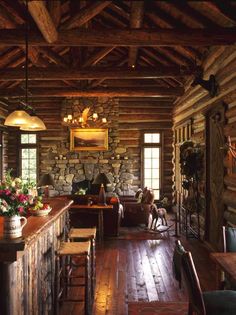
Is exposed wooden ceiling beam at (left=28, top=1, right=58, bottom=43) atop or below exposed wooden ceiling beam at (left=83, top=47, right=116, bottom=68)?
below

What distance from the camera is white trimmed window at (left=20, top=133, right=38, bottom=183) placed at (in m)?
13.2

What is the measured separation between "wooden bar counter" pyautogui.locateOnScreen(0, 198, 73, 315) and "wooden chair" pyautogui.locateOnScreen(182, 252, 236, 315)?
125 centimetres

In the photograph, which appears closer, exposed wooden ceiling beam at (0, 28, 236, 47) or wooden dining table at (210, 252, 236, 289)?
wooden dining table at (210, 252, 236, 289)

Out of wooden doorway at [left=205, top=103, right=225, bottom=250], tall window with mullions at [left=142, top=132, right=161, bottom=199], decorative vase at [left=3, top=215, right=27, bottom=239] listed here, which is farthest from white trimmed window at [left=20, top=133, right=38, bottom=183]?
decorative vase at [left=3, top=215, right=27, bottom=239]

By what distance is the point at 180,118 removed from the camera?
11.2 meters

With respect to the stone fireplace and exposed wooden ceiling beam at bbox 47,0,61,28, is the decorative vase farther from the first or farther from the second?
the stone fireplace

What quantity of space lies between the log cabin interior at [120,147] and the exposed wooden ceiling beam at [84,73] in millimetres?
27

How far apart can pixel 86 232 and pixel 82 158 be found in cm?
790

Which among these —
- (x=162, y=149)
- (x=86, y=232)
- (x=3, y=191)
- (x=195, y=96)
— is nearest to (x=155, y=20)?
(x=195, y=96)

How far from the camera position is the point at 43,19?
4707mm

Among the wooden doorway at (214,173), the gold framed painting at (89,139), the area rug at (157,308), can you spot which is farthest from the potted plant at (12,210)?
the gold framed painting at (89,139)

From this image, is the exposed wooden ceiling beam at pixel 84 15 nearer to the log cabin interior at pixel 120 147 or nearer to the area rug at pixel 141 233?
the log cabin interior at pixel 120 147

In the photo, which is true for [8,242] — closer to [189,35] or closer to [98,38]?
[98,38]

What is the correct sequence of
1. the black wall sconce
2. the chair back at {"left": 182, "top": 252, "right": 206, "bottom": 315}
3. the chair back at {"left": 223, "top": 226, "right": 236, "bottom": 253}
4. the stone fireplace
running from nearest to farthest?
the chair back at {"left": 182, "top": 252, "right": 206, "bottom": 315} → the chair back at {"left": 223, "top": 226, "right": 236, "bottom": 253} → the black wall sconce → the stone fireplace
